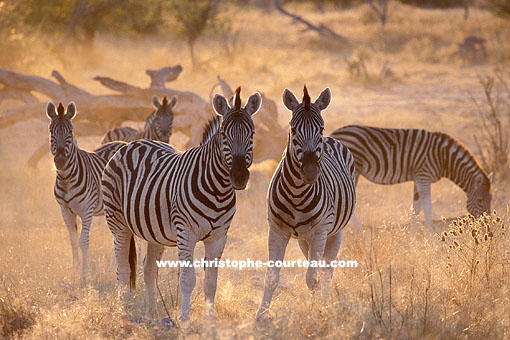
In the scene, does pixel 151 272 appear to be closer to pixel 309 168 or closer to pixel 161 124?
pixel 309 168

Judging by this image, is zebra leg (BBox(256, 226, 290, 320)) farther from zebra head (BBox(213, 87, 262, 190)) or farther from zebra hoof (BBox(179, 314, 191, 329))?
zebra head (BBox(213, 87, 262, 190))

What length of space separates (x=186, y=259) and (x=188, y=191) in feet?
1.64

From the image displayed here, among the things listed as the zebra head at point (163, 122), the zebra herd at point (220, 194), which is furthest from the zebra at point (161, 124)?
the zebra herd at point (220, 194)

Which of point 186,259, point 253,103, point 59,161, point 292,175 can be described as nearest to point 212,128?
point 253,103

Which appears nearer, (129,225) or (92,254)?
(129,225)

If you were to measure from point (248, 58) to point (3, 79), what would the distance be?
479 inches

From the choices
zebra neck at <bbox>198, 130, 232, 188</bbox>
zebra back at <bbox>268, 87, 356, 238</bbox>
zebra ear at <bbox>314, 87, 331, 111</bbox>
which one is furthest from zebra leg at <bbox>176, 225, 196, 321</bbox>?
Result: zebra ear at <bbox>314, 87, 331, 111</bbox>

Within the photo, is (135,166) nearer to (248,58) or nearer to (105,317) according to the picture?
(105,317)

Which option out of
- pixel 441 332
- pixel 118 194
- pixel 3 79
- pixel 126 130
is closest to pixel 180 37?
pixel 3 79

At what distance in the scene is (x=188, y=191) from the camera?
15.1 ft

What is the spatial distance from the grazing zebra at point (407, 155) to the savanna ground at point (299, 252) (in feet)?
2.02

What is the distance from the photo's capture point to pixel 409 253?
21.6ft

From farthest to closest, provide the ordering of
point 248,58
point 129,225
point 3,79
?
point 248,58 < point 3,79 < point 129,225

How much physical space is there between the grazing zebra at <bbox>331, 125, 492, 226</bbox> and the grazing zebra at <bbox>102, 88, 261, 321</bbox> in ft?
12.4
